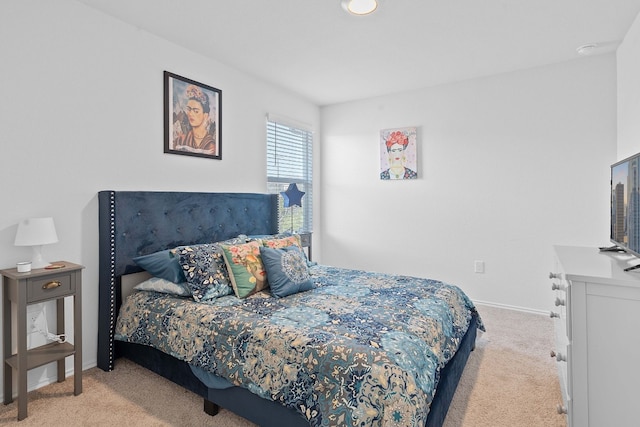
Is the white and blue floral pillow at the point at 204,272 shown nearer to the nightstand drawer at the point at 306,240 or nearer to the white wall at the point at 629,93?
the nightstand drawer at the point at 306,240

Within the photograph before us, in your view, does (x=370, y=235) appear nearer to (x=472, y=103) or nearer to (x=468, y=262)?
(x=468, y=262)

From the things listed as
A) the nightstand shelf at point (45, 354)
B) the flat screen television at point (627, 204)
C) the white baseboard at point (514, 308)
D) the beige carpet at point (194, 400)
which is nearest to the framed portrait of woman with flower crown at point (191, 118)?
the nightstand shelf at point (45, 354)

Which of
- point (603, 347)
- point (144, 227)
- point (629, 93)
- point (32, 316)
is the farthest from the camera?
point (629, 93)

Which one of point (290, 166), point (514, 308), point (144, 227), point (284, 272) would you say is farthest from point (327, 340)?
point (290, 166)

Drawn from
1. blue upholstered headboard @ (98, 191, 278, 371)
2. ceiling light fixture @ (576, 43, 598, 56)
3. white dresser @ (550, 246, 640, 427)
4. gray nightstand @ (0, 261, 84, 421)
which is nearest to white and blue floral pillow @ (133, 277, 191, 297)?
blue upholstered headboard @ (98, 191, 278, 371)

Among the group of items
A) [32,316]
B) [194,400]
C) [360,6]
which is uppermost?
[360,6]

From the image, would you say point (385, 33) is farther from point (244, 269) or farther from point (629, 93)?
point (244, 269)

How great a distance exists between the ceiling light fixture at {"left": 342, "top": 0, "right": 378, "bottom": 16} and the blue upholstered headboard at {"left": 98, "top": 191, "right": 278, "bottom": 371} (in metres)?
1.84

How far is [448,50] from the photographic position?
3.00 meters

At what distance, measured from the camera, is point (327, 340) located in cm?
157

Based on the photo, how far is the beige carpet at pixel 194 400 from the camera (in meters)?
1.82

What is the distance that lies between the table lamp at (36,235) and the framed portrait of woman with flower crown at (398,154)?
132 inches

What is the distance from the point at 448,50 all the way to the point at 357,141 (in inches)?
66.8

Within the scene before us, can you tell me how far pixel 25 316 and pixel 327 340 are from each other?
1646 mm
